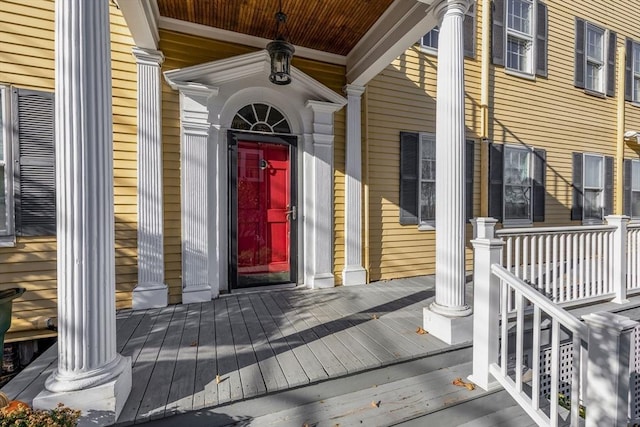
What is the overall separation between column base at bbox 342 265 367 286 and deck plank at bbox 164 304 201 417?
6.36 ft

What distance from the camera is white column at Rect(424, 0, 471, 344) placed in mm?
2572

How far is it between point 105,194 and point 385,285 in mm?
3461

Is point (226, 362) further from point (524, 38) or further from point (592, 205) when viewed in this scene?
point (592, 205)

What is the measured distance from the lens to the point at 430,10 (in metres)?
2.71

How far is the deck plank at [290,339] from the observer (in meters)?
2.01

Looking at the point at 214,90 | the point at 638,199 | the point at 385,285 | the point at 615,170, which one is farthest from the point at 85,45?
the point at 638,199

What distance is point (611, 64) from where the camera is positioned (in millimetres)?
6551

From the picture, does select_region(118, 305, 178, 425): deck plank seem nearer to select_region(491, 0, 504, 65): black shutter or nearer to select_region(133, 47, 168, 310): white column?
select_region(133, 47, 168, 310): white column

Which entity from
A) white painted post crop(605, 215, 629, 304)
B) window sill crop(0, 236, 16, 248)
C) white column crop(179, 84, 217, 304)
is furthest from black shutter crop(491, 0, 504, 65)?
window sill crop(0, 236, 16, 248)

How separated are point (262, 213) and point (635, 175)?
845 cm

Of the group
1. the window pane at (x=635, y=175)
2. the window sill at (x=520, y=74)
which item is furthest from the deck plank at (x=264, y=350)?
the window pane at (x=635, y=175)

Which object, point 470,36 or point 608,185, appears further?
point 608,185

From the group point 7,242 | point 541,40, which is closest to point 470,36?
point 541,40

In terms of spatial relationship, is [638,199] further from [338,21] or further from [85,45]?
[85,45]
